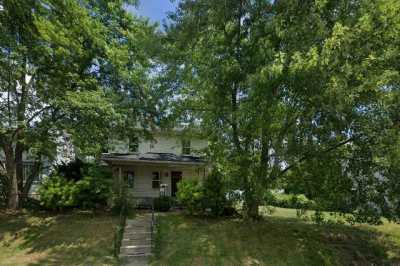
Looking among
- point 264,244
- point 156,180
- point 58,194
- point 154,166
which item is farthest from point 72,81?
point 264,244

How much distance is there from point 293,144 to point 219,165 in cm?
305


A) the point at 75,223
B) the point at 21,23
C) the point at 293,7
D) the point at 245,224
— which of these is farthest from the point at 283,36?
the point at 75,223

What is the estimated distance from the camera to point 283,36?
426 inches

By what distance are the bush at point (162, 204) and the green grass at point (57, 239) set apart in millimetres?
3058

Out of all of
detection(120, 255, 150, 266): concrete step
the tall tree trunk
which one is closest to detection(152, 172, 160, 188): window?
the tall tree trunk

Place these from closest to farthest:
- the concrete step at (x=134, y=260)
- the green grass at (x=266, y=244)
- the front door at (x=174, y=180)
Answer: the concrete step at (x=134, y=260) → the green grass at (x=266, y=244) → the front door at (x=174, y=180)

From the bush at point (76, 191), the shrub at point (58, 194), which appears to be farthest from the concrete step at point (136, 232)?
the shrub at point (58, 194)

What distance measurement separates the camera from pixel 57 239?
13.5m

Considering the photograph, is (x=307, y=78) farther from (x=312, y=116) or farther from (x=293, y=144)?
(x=293, y=144)

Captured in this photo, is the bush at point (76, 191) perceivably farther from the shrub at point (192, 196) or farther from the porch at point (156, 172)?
the porch at point (156, 172)

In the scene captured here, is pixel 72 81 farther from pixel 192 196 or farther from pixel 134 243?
pixel 134 243

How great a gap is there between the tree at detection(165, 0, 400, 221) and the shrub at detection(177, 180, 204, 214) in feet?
8.21

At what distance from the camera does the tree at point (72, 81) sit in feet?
43.2

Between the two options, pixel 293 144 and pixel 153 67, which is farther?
pixel 153 67
